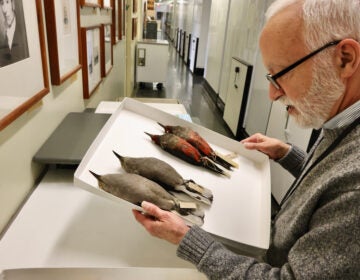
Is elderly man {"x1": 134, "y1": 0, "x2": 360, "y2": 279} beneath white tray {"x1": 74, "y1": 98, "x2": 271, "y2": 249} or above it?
above

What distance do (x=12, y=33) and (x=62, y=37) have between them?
43 cm

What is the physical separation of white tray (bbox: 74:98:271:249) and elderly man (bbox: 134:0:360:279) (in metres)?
0.09

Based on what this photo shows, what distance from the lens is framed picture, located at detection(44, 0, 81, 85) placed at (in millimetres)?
1050

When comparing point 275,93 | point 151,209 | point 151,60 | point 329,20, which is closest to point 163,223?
point 151,209

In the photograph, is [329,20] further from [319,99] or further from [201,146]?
[201,146]

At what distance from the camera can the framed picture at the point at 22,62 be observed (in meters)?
0.74

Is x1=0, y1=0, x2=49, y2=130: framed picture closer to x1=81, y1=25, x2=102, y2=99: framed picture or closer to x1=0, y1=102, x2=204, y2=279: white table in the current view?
x1=0, y1=102, x2=204, y2=279: white table

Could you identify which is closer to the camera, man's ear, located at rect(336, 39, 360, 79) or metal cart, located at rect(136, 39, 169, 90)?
man's ear, located at rect(336, 39, 360, 79)

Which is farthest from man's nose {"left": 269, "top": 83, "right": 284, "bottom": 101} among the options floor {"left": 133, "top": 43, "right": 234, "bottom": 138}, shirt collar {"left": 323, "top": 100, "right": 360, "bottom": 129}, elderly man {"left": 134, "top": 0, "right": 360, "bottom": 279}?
floor {"left": 133, "top": 43, "right": 234, "bottom": 138}

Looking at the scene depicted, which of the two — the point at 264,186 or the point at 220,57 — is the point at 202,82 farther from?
the point at 264,186

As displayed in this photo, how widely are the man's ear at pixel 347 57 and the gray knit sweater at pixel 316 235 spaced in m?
0.12

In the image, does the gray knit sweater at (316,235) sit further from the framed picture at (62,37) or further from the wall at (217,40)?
the wall at (217,40)

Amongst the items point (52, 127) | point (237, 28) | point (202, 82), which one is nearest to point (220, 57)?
point (237, 28)

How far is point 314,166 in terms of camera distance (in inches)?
25.3
